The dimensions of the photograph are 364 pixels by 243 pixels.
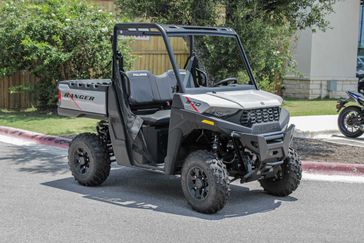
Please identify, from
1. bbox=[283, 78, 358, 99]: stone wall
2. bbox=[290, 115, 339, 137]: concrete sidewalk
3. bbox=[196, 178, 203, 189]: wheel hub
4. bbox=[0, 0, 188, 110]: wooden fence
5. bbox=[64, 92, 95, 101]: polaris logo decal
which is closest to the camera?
bbox=[196, 178, 203, 189]: wheel hub

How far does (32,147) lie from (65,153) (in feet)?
2.69

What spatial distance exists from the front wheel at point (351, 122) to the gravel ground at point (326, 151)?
1.14 metres

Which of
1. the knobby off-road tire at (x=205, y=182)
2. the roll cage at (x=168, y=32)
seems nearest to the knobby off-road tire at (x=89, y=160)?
the roll cage at (x=168, y=32)

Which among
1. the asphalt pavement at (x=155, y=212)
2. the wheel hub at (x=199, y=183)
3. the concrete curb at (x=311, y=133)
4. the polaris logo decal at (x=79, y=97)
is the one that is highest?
the polaris logo decal at (x=79, y=97)

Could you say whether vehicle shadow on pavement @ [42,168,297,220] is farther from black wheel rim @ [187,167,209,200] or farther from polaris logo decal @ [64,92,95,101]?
polaris logo decal @ [64,92,95,101]

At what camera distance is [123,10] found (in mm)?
11305

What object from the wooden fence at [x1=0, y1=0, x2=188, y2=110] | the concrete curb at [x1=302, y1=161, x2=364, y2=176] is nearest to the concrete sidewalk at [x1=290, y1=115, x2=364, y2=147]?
the concrete curb at [x1=302, y1=161, x2=364, y2=176]

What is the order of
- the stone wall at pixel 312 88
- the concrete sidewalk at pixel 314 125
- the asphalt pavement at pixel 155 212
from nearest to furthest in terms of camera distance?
1. the asphalt pavement at pixel 155 212
2. the concrete sidewalk at pixel 314 125
3. the stone wall at pixel 312 88

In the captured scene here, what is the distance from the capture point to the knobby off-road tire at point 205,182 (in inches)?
252

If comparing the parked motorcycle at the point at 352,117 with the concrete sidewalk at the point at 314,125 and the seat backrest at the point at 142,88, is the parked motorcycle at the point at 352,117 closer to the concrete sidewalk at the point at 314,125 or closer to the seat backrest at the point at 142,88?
the concrete sidewalk at the point at 314,125

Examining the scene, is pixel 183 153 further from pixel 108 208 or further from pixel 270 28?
pixel 270 28

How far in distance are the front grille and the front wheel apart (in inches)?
228

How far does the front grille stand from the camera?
655 centimetres

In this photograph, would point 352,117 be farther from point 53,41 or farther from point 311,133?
point 53,41
